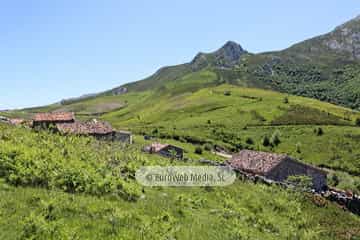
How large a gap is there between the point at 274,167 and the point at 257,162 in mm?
4097

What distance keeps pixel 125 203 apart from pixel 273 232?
7828 millimetres

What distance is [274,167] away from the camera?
213 ft

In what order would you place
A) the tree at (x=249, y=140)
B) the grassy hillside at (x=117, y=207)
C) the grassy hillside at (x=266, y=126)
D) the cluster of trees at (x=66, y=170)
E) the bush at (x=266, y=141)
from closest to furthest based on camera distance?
the grassy hillside at (x=117, y=207), the cluster of trees at (x=66, y=170), the grassy hillside at (x=266, y=126), the bush at (x=266, y=141), the tree at (x=249, y=140)

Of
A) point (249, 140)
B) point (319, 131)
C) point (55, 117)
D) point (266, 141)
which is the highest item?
point (55, 117)

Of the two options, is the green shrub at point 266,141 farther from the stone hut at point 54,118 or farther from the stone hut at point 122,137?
the stone hut at point 54,118

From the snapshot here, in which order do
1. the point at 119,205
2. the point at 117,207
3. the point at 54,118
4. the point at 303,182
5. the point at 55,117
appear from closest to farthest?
1. the point at 117,207
2. the point at 119,205
3. the point at 303,182
4. the point at 54,118
5. the point at 55,117

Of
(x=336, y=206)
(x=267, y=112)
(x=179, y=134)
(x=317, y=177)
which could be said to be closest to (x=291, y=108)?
(x=267, y=112)

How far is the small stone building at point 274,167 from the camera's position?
6512cm

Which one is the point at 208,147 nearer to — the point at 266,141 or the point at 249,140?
the point at 249,140

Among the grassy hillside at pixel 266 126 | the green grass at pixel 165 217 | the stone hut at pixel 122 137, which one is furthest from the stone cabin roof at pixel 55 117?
the green grass at pixel 165 217

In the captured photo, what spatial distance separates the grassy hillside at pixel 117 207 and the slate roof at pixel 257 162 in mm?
39619

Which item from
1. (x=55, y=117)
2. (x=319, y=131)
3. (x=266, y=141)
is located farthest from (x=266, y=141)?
(x=55, y=117)

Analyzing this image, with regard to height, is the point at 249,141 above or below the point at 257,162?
below

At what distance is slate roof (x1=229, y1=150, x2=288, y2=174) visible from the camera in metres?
65.3
